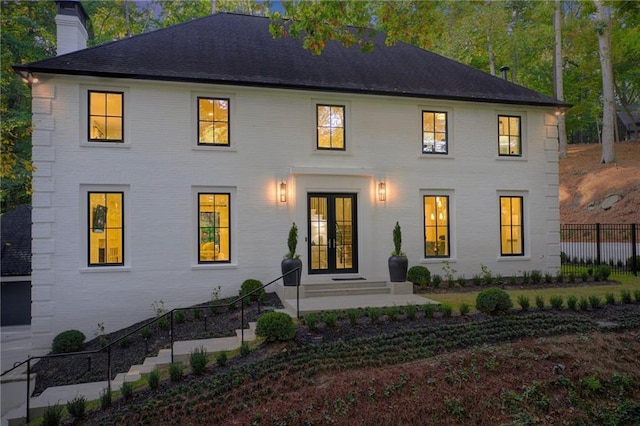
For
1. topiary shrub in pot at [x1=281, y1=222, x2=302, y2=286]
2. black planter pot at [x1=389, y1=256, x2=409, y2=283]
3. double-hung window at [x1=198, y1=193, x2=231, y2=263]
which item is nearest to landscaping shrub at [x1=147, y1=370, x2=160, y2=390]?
topiary shrub in pot at [x1=281, y1=222, x2=302, y2=286]

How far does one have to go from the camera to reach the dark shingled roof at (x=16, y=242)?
13.8 meters

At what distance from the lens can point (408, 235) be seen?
13.0 metres

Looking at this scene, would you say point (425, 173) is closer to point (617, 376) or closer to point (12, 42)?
point (617, 376)

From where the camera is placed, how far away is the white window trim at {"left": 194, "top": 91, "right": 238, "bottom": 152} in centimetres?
1152

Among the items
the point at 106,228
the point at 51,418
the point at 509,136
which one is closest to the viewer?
the point at 51,418

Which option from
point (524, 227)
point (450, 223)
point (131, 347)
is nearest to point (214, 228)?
point (131, 347)

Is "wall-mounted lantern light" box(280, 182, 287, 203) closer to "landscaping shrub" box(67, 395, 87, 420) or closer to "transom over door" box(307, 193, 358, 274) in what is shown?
"transom over door" box(307, 193, 358, 274)

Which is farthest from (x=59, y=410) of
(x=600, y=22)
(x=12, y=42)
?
(x=600, y=22)

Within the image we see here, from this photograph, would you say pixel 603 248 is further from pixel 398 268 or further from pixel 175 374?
pixel 175 374

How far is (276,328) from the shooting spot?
7.18 meters

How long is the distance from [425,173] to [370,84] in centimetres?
317

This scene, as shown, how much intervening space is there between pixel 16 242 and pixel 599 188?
26.8m

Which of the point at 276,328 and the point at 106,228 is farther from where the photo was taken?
the point at 106,228

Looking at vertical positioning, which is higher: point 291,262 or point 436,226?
point 436,226
